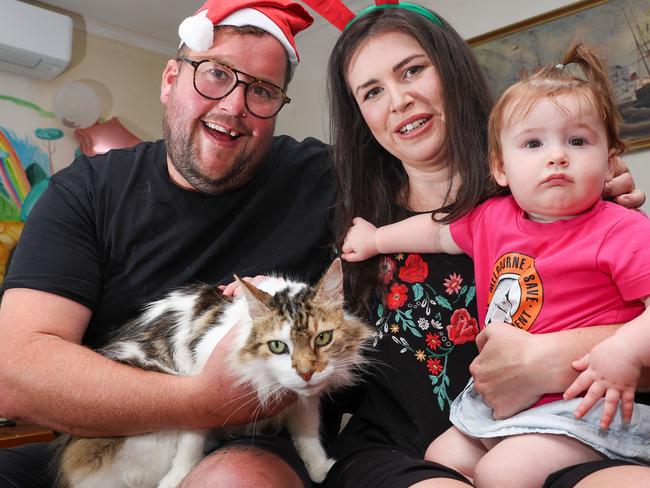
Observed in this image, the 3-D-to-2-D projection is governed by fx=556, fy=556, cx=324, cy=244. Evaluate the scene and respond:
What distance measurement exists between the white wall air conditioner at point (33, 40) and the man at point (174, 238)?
287 cm

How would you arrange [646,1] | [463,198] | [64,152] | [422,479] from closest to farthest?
[422,479], [463,198], [646,1], [64,152]

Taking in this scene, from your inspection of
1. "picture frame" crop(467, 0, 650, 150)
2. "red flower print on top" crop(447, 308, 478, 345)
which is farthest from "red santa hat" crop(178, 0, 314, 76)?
"picture frame" crop(467, 0, 650, 150)

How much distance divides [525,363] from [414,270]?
0.43m

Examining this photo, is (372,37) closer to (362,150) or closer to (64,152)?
(362,150)

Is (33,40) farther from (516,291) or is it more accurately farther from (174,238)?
(516,291)

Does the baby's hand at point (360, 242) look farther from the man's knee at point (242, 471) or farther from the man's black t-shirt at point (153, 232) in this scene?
the man's knee at point (242, 471)

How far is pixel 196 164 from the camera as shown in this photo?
1613mm

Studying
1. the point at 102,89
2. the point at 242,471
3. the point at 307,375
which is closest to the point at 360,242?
the point at 307,375

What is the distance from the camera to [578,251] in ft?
3.53

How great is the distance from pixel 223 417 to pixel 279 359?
189 millimetres

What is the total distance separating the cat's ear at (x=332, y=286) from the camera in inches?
49.9

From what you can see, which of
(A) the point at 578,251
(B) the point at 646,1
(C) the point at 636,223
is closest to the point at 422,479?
(A) the point at 578,251

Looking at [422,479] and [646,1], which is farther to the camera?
[646,1]

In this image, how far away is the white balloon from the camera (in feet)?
14.3
